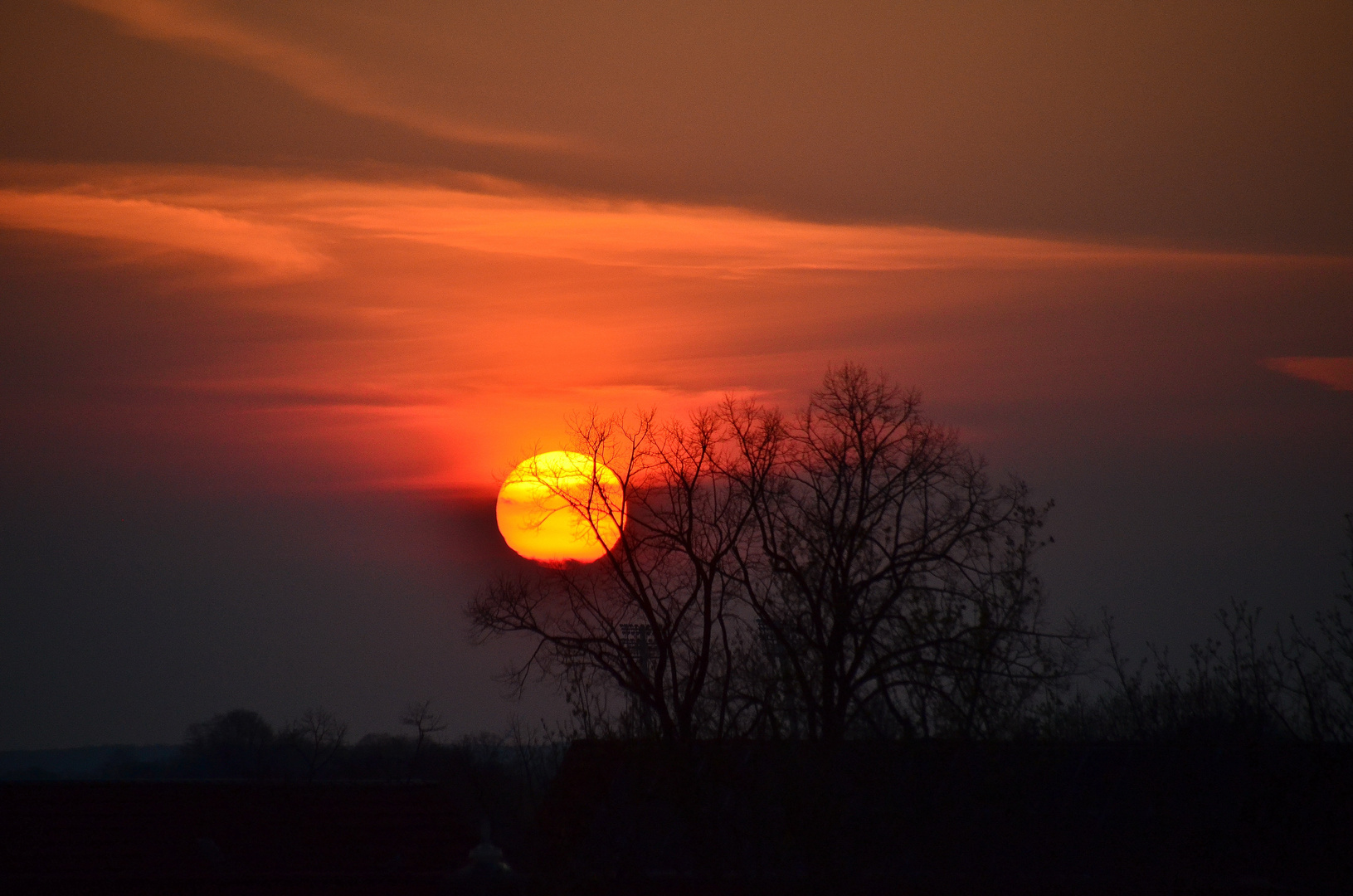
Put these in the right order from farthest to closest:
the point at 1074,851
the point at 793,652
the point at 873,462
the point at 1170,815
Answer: the point at 873,462
the point at 793,652
the point at 1170,815
the point at 1074,851

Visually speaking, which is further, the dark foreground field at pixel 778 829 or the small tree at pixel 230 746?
the small tree at pixel 230 746

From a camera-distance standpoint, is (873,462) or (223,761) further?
(223,761)

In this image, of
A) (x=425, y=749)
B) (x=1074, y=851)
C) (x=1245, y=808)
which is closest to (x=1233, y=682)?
(x=1245, y=808)

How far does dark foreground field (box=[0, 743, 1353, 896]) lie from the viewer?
16.1m

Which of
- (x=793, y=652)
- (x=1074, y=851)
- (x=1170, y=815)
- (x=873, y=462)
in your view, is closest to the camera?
(x=1074, y=851)

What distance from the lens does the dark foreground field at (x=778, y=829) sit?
1608 cm

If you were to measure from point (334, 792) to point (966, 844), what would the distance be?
10.9 metres

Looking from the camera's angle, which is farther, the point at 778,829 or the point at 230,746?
the point at 230,746

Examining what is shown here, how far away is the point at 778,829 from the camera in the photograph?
1608 centimetres

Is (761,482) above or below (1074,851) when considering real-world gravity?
above

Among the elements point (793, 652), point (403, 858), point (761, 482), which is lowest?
point (403, 858)

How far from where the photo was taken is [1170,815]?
19375mm

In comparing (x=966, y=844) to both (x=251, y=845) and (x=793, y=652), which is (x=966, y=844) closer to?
(x=251, y=845)

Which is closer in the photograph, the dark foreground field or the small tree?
the dark foreground field
